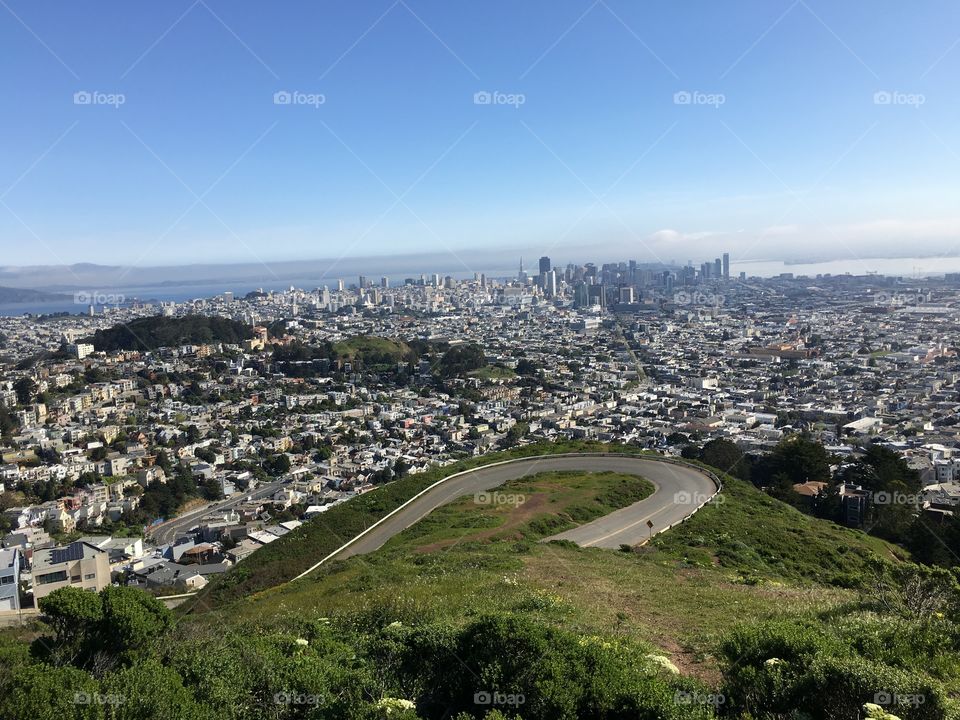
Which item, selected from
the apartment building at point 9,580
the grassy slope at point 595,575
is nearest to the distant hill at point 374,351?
the apartment building at point 9,580

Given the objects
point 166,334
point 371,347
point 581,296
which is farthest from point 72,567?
point 581,296

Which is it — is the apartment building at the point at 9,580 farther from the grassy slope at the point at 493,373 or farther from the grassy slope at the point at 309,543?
the grassy slope at the point at 493,373

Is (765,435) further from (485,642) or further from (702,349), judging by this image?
(485,642)

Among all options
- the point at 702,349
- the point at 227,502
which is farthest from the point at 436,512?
the point at 702,349

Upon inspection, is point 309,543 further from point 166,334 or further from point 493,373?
point 166,334

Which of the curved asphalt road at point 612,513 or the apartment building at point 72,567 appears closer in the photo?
the curved asphalt road at point 612,513

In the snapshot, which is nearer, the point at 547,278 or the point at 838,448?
the point at 838,448
